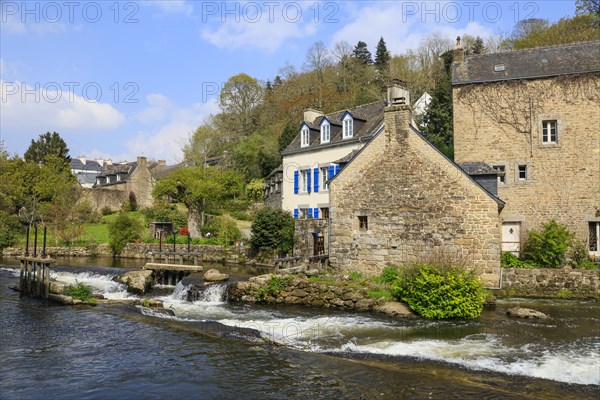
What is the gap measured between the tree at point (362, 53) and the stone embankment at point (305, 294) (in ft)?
162

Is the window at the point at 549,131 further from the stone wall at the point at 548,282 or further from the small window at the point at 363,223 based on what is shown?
the small window at the point at 363,223

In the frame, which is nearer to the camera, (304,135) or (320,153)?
(320,153)

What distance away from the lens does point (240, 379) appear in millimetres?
9391

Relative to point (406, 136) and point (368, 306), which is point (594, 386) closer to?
point (368, 306)

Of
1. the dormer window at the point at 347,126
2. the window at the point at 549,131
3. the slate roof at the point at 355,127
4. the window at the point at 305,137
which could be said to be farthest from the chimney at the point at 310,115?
the window at the point at 549,131

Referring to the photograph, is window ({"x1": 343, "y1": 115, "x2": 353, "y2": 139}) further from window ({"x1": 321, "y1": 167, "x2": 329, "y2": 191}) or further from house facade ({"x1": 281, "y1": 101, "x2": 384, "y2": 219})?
window ({"x1": 321, "y1": 167, "x2": 329, "y2": 191})

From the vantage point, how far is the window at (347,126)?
2952cm

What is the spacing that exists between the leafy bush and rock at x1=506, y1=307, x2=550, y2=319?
3.25 feet

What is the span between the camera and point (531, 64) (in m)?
24.1

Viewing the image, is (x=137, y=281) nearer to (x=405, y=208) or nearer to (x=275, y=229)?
(x=275, y=229)

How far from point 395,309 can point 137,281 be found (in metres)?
12.1

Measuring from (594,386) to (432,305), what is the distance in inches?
235

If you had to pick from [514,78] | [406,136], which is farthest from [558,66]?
[406,136]

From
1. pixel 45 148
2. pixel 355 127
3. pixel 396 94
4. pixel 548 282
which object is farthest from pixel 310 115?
pixel 45 148
